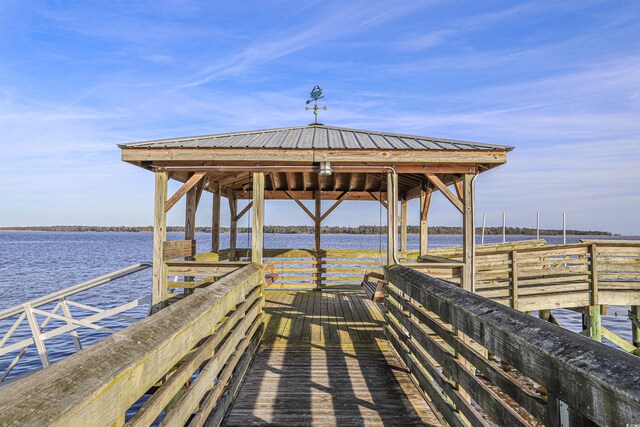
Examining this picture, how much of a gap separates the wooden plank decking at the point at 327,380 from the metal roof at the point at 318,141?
10.1ft

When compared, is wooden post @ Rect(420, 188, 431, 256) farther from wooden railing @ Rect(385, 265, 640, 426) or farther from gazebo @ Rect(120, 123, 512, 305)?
wooden railing @ Rect(385, 265, 640, 426)

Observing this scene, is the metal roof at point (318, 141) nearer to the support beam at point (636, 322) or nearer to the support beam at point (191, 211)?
the support beam at point (191, 211)

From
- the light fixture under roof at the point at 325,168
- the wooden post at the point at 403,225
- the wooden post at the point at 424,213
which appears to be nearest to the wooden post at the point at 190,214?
the light fixture under roof at the point at 325,168

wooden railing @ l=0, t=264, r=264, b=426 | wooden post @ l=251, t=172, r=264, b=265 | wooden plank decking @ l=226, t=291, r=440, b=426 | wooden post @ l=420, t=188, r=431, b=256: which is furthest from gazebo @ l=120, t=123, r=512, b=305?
wooden railing @ l=0, t=264, r=264, b=426

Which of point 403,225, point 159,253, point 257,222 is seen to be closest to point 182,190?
point 159,253

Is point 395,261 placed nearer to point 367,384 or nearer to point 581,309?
point 367,384

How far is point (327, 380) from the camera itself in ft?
15.1

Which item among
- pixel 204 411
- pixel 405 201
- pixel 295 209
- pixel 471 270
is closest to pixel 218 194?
pixel 295 209

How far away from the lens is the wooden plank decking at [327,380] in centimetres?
367

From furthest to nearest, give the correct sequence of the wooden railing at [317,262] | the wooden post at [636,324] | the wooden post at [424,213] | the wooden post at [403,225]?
the wooden post at [403,225] < the wooden railing at [317,262] < the wooden post at [636,324] < the wooden post at [424,213]

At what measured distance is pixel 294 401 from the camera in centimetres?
401

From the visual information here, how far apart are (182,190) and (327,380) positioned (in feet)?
12.9

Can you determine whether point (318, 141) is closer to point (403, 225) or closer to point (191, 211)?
point (191, 211)

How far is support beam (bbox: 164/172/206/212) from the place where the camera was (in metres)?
6.88
